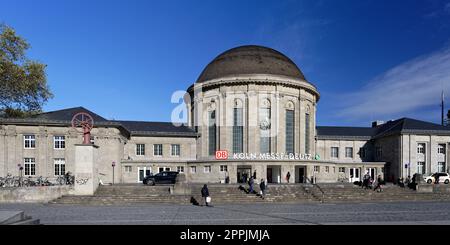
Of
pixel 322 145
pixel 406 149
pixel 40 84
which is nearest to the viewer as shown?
pixel 40 84

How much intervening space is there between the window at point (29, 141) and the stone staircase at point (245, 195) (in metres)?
14.8

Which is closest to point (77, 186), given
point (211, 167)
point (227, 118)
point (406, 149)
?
point (211, 167)

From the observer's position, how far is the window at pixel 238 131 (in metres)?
43.8

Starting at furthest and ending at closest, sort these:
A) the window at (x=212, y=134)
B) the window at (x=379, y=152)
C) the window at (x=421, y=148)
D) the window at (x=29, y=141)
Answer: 1. the window at (x=379, y=152)
2. the window at (x=421, y=148)
3. the window at (x=212, y=134)
4. the window at (x=29, y=141)

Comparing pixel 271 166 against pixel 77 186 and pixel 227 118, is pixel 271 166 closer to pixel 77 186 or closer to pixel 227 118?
pixel 227 118

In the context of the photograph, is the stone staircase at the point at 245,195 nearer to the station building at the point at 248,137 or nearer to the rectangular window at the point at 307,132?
the station building at the point at 248,137

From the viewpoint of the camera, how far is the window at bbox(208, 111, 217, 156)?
4528 centimetres

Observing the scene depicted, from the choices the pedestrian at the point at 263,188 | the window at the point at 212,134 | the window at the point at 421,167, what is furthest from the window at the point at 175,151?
the window at the point at 421,167

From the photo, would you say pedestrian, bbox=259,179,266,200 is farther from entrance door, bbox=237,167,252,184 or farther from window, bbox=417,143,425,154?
window, bbox=417,143,425,154

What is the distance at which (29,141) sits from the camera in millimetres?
36625


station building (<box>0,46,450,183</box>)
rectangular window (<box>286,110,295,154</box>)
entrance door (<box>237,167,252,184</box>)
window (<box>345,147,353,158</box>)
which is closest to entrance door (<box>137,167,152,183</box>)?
station building (<box>0,46,450,183</box>)

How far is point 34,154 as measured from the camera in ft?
119

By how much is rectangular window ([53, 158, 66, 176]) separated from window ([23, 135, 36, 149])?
3.05 meters

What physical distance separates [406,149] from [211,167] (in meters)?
27.8
